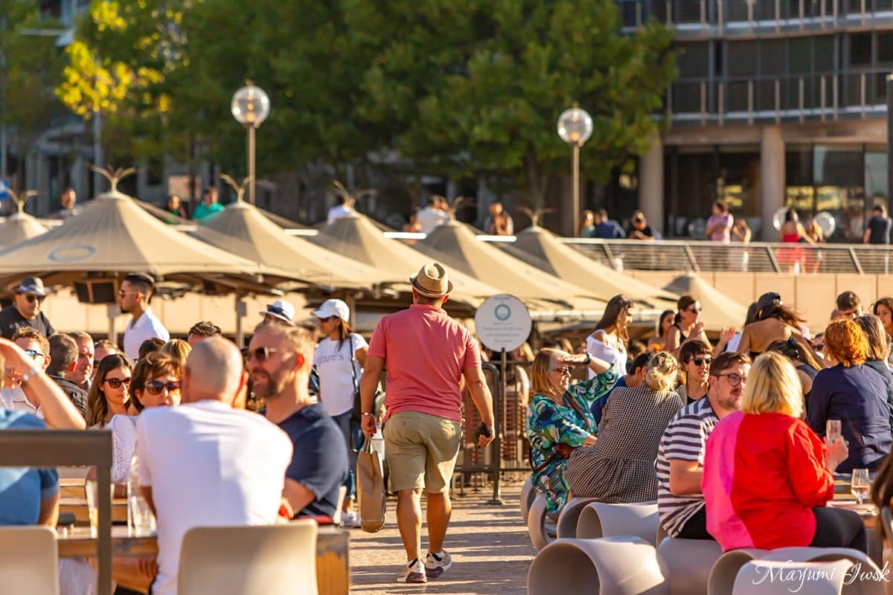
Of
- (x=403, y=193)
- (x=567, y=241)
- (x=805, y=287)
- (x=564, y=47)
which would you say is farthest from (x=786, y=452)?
(x=403, y=193)

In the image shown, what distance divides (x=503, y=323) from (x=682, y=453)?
8.98 meters

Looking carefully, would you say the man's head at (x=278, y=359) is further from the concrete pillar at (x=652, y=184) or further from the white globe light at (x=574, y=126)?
the concrete pillar at (x=652, y=184)

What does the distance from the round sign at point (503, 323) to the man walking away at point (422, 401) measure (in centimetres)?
635

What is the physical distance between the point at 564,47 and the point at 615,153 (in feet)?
12.3

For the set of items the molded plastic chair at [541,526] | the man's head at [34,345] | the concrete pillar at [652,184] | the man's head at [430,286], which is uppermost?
the concrete pillar at [652,184]

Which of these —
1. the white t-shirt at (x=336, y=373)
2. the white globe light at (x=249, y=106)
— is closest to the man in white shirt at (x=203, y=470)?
the white t-shirt at (x=336, y=373)

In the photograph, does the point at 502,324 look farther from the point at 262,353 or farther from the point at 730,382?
the point at 262,353

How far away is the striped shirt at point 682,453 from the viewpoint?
28.5 ft

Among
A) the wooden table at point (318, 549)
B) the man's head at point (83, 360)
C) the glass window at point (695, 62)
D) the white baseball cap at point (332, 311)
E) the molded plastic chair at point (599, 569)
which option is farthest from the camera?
the glass window at point (695, 62)

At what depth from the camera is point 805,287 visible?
3556 cm

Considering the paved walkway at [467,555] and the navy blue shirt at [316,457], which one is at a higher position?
the navy blue shirt at [316,457]

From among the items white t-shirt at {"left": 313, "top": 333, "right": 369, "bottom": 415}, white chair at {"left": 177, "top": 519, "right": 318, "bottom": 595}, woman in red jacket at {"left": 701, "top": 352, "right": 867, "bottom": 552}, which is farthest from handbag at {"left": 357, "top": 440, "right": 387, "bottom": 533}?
white chair at {"left": 177, "top": 519, "right": 318, "bottom": 595}

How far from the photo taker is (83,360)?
12438mm

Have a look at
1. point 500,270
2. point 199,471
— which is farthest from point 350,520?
point 500,270
